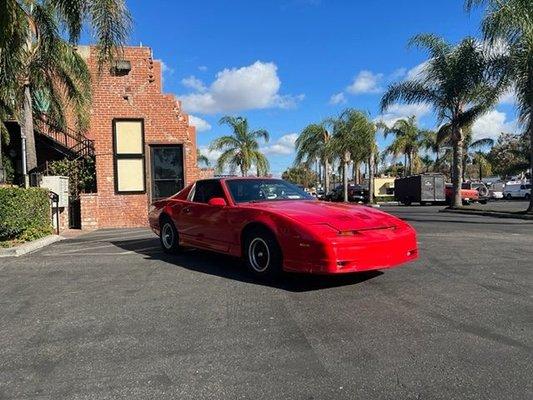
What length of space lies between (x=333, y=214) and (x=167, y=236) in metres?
3.86

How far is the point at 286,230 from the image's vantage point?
598 centimetres

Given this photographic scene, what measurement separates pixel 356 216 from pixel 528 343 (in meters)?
2.52

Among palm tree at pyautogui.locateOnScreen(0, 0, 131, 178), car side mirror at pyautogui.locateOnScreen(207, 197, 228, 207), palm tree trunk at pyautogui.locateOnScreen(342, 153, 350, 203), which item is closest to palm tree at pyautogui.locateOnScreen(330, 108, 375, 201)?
palm tree trunk at pyautogui.locateOnScreen(342, 153, 350, 203)

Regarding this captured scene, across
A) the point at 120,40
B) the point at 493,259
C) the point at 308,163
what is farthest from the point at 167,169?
the point at 308,163

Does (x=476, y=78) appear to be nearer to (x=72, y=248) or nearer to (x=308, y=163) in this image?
(x=72, y=248)

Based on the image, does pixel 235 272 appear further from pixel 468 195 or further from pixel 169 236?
pixel 468 195

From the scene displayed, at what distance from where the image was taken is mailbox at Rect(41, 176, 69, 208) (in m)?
14.8

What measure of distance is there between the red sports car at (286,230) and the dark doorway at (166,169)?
31.0 ft

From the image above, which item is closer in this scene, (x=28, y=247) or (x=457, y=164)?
(x=28, y=247)

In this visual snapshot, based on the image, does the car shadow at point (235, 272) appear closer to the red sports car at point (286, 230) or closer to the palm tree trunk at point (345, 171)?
the red sports car at point (286, 230)

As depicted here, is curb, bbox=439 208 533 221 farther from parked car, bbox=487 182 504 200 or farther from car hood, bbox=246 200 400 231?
parked car, bbox=487 182 504 200

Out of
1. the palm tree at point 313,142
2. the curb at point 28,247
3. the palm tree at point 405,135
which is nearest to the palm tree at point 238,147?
the palm tree at point 313,142

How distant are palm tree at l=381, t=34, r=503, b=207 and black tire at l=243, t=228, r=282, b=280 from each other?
1742 cm

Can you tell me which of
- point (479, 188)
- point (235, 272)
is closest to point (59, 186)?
point (235, 272)
